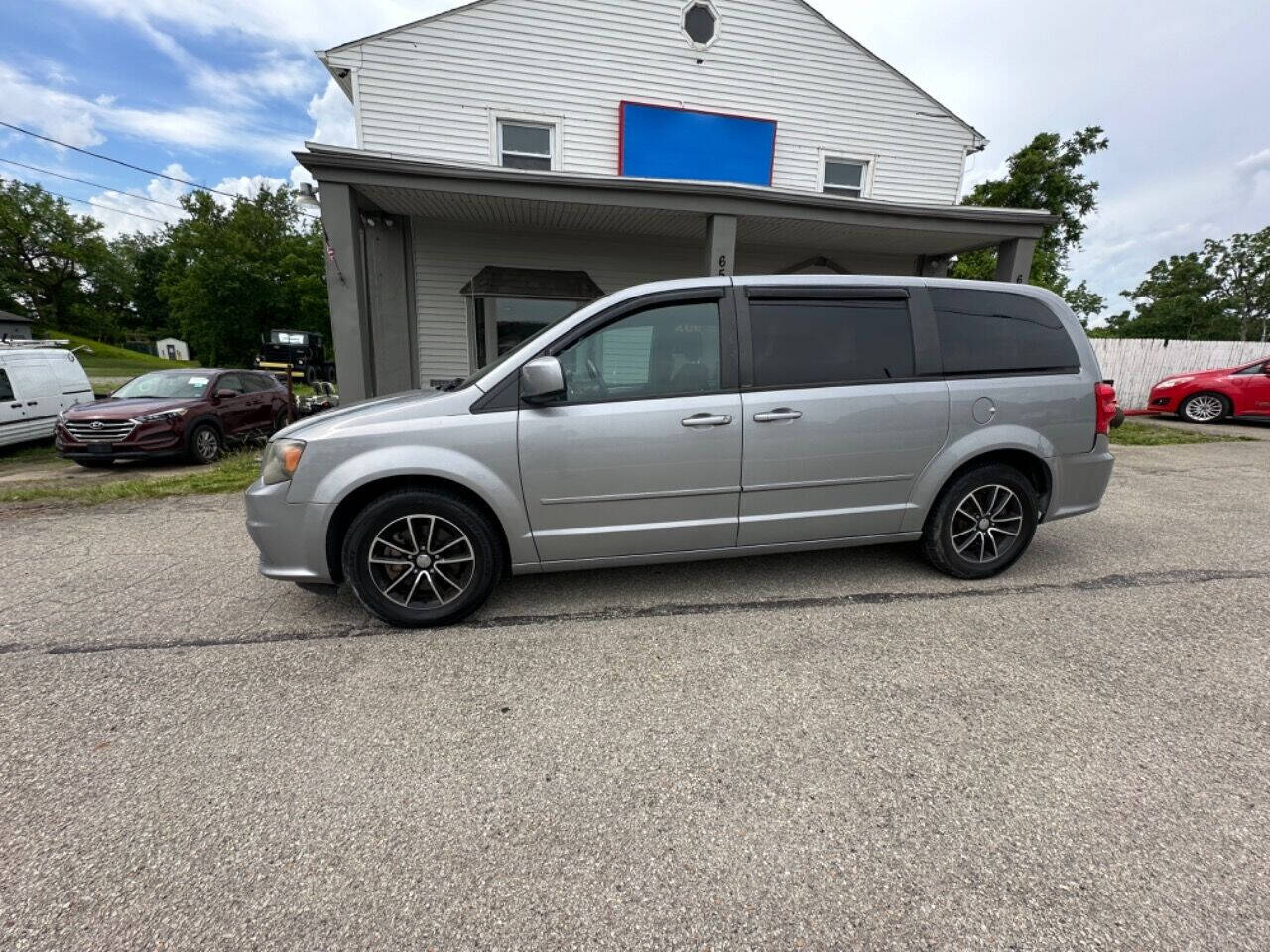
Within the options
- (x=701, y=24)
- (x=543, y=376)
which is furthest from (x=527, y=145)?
(x=543, y=376)

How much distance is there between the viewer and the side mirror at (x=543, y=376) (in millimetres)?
2791

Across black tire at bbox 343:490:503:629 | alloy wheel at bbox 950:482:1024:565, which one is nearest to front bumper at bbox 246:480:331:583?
black tire at bbox 343:490:503:629

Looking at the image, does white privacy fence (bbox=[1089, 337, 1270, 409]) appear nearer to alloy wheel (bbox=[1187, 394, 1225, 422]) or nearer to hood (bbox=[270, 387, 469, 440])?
alloy wheel (bbox=[1187, 394, 1225, 422])

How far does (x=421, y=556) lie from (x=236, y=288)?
4016cm

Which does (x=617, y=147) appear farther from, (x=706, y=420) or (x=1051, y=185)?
(x=1051, y=185)

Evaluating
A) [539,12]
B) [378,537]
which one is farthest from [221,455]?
[539,12]

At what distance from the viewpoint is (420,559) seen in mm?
3025

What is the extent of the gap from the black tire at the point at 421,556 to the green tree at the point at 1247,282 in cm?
5968

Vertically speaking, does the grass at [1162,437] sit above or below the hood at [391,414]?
below

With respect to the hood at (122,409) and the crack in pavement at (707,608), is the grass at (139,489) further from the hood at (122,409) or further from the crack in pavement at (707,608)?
the crack in pavement at (707,608)

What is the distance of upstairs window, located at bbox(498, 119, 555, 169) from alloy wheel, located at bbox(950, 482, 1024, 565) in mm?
8784

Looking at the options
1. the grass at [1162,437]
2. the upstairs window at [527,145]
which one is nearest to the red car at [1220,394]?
the grass at [1162,437]

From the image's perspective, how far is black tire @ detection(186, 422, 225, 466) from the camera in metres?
8.37

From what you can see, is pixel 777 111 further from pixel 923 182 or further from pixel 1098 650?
pixel 1098 650
